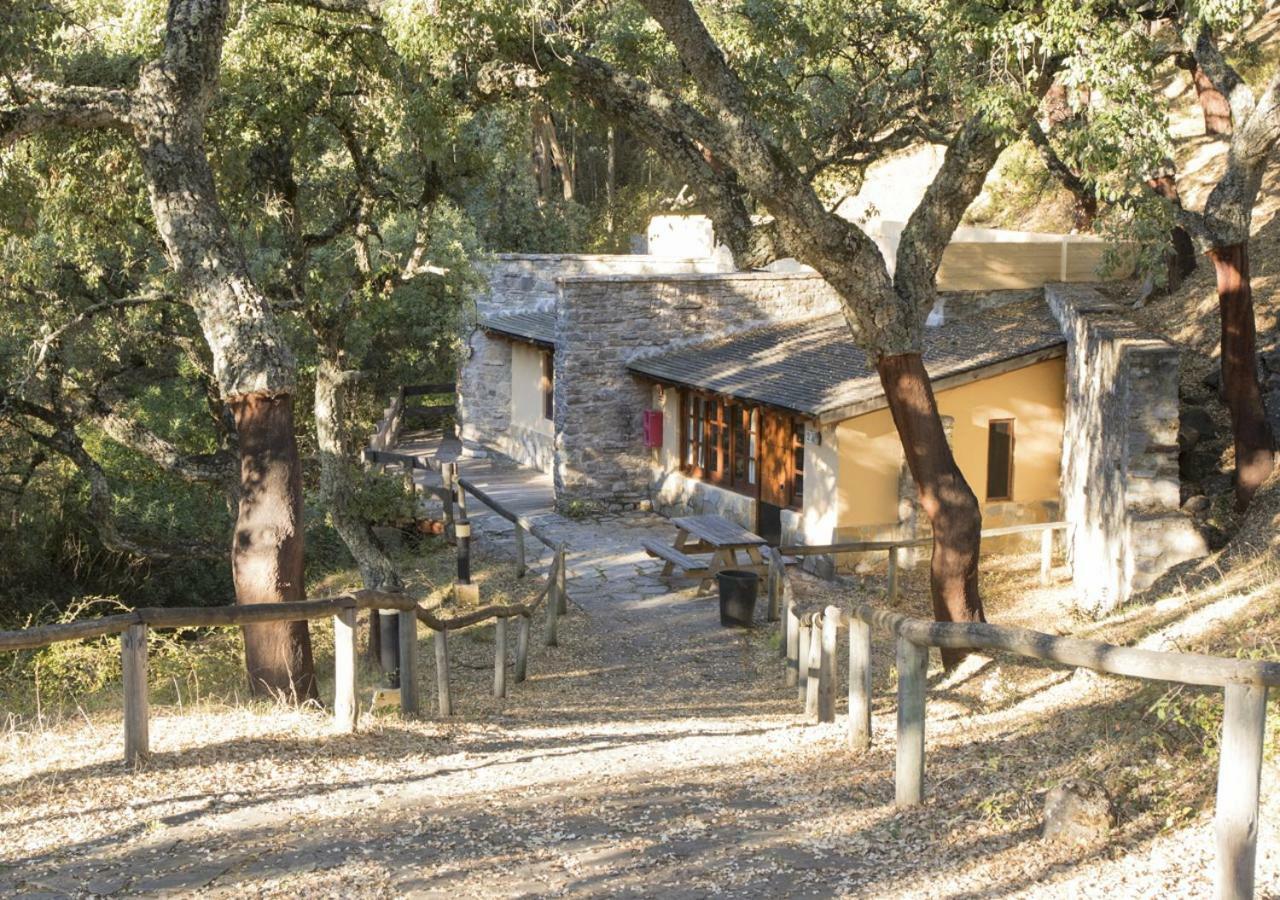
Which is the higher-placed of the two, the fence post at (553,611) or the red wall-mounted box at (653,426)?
the red wall-mounted box at (653,426)

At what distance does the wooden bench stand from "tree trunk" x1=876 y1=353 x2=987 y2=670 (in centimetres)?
577

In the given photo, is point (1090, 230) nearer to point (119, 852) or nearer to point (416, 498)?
point (416, 498)

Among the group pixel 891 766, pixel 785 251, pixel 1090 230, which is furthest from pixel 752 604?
pixel 1090 230

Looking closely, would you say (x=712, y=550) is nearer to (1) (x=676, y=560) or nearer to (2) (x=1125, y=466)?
(1) (x=676, y=560)

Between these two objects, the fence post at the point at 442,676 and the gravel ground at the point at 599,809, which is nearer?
the gravel ground at the point at 599,809

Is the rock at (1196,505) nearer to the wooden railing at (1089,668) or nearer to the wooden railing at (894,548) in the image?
the wooden railing at (894,548)

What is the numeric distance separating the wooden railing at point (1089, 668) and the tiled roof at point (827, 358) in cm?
990

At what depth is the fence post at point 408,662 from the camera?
27.3 ft

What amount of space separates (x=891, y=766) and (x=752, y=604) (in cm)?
883

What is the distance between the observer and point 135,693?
6.61 m

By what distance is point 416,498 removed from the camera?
21062 millimetres

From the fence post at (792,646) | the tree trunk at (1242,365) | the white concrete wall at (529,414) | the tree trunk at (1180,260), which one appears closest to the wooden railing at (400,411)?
the white concrete wall at (529,414)

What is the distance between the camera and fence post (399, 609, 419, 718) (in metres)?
8.33

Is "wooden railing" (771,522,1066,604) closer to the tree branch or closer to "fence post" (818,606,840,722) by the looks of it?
"fence post" (818,606,840,722)
